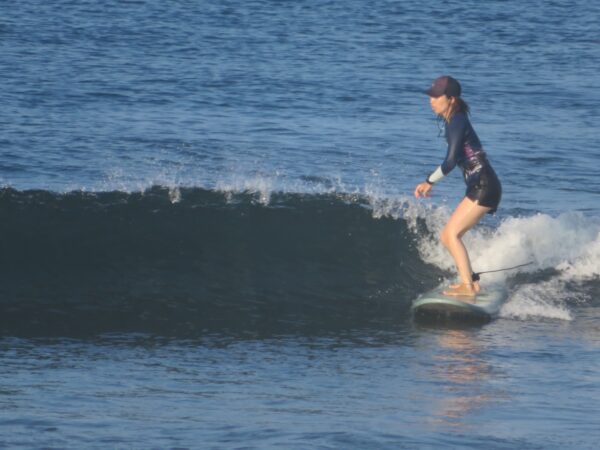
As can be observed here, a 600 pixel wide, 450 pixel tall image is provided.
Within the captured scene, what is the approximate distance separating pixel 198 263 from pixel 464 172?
272 centimetres

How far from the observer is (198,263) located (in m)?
10.8

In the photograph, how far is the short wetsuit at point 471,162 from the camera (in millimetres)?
8953

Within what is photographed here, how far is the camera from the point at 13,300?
968 centimetres

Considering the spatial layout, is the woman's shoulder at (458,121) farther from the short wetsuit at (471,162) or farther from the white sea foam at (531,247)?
the white sea foam at (531,247)

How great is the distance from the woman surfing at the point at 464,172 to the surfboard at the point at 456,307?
122mm

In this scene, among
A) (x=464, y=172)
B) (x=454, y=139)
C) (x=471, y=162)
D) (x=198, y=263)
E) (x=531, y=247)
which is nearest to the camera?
(x=454, y=139)

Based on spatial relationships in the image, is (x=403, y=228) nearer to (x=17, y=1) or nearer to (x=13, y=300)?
(x=13, y=300)

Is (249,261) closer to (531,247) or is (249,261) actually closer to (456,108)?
(531,247)

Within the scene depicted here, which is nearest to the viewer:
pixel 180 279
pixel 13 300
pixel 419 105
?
pixel 13 300

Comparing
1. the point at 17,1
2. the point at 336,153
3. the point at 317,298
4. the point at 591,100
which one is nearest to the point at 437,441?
the point at 317,298

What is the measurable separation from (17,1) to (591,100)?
15.6m

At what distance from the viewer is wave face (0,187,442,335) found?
950 centimetres

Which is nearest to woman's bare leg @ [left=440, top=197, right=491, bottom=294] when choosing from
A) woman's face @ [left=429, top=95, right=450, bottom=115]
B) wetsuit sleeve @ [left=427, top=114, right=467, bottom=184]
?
wetsuit sleeve @ [left=427, top=114, right=467, bottom=184]

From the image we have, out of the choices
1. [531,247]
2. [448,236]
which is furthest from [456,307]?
[531,247]
